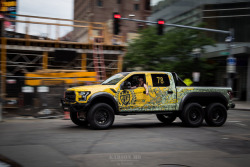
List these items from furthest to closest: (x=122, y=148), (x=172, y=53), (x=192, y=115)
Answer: (x=172, y=53) < (x=192, y=115) < (x=122, y=148)

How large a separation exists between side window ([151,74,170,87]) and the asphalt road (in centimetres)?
182

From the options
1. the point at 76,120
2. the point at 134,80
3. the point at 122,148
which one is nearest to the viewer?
the point at 122,148

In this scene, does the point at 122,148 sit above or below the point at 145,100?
below

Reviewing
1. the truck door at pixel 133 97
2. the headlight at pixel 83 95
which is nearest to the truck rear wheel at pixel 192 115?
the truck door at pixel 133 97

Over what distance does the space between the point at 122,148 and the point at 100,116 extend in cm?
281

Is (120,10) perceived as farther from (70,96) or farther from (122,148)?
(122,148)

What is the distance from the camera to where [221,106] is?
11.1 meters

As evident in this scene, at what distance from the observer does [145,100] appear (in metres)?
9.97

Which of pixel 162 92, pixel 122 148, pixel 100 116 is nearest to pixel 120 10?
pixel 162 92

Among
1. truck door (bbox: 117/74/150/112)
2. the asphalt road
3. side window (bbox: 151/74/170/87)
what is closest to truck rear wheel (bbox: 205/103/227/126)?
the asphalt road

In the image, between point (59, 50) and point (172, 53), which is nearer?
point (59, 50)

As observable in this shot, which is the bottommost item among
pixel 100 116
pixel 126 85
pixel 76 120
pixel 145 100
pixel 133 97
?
pixel 76 120

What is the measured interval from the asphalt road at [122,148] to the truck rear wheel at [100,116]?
0.27 m

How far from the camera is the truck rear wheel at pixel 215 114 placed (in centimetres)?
1095
